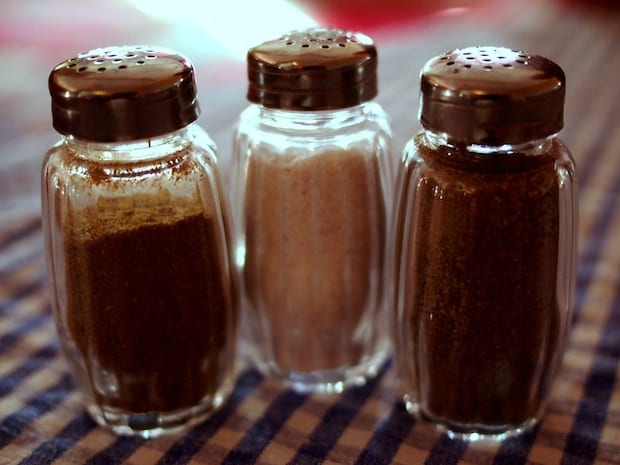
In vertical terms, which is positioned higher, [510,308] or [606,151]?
[510,308]

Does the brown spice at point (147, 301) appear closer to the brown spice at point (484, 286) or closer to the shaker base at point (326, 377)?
the shaker base at point (326, 377)

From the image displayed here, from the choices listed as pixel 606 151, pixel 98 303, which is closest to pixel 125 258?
pixel 98 303

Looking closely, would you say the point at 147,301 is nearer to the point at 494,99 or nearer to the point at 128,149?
the point at 128,149

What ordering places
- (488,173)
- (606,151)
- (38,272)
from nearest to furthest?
(488,173), (38,272), (606,151)

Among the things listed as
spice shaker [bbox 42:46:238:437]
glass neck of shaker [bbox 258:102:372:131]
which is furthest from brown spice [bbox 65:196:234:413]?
glass neck of shaker [bbox 258:102:372:131]

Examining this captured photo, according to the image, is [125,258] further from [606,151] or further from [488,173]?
[606,151]
